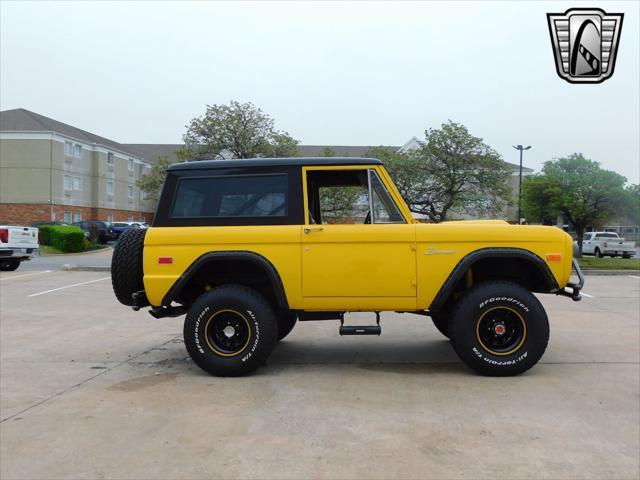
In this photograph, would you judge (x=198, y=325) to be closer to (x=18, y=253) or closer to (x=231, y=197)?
(x=231, y=197)

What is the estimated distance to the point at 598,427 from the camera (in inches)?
156

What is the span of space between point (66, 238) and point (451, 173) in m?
20.7

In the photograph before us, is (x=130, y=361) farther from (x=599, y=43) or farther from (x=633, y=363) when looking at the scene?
(x=599, y=43)

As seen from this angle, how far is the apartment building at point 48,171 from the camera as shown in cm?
4834

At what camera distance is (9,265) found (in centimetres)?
1850

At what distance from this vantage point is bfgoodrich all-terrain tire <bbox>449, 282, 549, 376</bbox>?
534 centimetres

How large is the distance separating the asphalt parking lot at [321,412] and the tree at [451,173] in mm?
15562

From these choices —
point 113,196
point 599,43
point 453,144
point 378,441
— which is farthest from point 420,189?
point 113,196

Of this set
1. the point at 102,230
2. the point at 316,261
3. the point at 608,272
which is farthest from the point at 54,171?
the point at 316,261

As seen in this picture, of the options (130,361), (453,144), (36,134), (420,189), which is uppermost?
(36,134)

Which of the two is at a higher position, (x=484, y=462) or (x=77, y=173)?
(x=77, y=173)

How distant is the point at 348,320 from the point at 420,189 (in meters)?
14.8

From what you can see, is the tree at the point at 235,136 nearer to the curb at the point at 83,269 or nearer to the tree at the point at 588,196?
the curb at the point at 83,269

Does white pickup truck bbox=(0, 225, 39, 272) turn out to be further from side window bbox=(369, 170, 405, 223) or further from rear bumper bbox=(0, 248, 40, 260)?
side window bbox=(369, 170, 405, 223)
